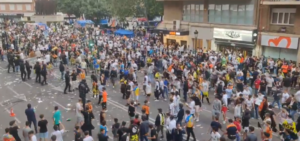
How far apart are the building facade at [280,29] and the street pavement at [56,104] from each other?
11.6 metres

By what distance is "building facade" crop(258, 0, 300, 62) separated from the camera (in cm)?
2680

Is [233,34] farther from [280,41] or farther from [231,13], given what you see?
[280,41]

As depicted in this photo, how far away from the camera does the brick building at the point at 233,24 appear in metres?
27.8

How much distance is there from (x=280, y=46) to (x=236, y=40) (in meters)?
4.85

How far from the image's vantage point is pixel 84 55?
26.2 meters

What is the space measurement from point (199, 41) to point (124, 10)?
20.5 metres

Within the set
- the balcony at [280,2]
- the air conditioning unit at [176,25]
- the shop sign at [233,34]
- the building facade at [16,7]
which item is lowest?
the shop sign at [233,34]

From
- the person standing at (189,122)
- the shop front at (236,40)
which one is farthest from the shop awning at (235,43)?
the person standing at (189,122)

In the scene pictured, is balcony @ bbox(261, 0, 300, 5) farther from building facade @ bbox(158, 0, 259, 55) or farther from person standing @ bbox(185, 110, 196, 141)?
person standing @ bbox(185, 110, 196, 141)

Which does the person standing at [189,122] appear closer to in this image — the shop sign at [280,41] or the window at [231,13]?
the shop sign at [280,41]

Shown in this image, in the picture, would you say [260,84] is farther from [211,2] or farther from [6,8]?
[6,8]

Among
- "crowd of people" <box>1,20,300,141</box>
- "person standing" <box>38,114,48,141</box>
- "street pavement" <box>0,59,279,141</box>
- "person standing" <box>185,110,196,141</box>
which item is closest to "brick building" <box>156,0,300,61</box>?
"crowd of people" <box>1,20,300,141</box>

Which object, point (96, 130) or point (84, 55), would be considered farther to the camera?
point (84, 55)

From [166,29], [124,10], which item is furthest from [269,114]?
Result: [124,10]
